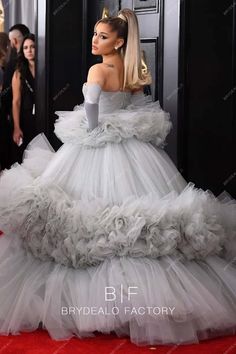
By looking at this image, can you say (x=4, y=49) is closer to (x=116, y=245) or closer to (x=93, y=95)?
(x=93, y=95)

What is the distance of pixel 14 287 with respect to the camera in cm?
295

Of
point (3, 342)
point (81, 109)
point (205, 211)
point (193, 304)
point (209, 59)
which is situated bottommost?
point (3, 342)

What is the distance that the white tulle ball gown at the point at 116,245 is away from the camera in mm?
2758

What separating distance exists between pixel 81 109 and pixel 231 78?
72.8 inches

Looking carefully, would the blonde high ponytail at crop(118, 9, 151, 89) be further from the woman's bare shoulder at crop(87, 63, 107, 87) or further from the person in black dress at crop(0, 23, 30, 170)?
the person in black dress at crop(0, 23, 30, 170)

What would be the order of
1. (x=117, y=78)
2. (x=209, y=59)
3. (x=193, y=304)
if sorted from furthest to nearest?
1. (x=209, y=59)
2. (x=117, y=78)
3. (x=193, y=304)

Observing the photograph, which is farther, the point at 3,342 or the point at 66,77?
the point at 66,77

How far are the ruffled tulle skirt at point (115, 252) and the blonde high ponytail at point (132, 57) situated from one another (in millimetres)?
355

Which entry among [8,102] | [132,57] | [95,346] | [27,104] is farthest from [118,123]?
[8,102]

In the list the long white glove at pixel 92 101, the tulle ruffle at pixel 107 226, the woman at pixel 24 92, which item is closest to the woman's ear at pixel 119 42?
the long white glove at pixel 92 101

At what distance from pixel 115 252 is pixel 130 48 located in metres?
1.11

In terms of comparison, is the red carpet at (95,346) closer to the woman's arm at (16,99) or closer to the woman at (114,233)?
the woman at (114,233)

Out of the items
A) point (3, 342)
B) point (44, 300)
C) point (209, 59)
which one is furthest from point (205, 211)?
point (209, 59)

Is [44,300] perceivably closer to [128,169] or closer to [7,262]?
[7,262]
